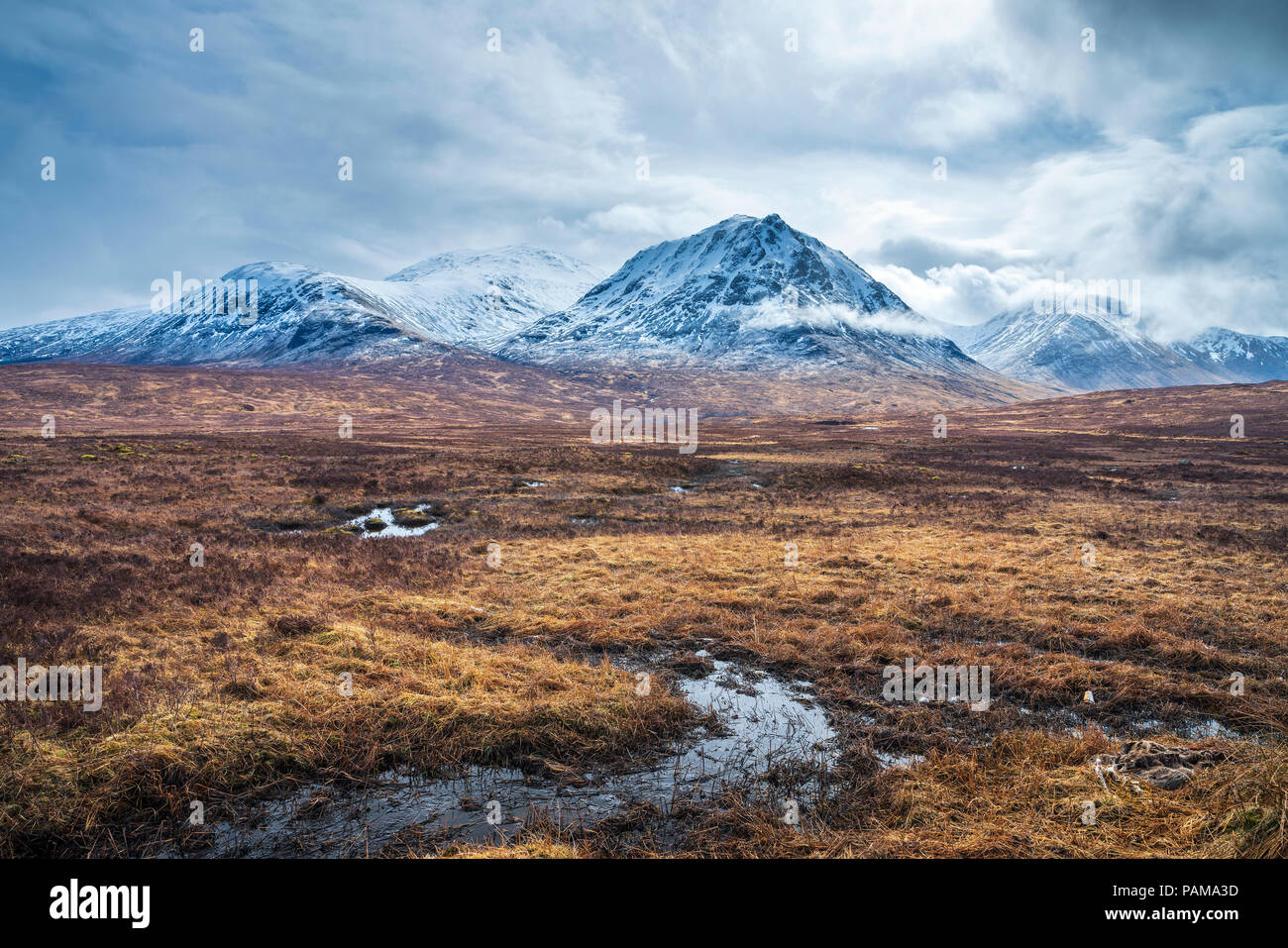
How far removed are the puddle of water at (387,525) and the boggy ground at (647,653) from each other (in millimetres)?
1171

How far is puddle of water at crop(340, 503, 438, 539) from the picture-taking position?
926 inches

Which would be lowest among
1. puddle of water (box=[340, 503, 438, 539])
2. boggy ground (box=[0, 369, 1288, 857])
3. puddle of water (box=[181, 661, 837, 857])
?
puddle of water (box=[181, 661, 837, 857])

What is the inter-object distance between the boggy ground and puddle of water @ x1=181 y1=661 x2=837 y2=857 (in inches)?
12.9

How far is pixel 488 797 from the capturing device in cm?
708

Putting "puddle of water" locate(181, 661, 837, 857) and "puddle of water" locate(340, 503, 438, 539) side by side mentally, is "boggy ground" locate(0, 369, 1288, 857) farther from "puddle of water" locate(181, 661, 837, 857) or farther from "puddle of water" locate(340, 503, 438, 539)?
"puddle of water" locate(340, 503, 438, 539)

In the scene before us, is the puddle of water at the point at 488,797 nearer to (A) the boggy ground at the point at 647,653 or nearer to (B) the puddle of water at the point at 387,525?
(A) the boggy ground at the point at 647,653

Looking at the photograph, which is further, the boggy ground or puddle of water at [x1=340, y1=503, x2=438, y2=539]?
puddle of water at [x1=340, y1=503, x2=438, y2=539]

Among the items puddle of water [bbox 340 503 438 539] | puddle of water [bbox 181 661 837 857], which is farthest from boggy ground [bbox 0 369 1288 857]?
puddle of water [bbox 340 503 438 539]

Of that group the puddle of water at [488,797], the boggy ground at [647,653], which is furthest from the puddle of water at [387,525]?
the puddle of water at [488,797]

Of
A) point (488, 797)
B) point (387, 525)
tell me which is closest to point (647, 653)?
point (488, 797)

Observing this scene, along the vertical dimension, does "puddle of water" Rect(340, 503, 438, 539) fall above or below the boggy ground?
above

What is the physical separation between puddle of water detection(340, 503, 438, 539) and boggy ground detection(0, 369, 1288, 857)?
3.84ft
